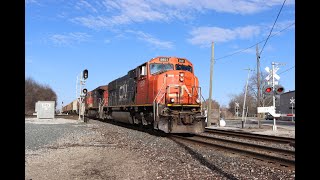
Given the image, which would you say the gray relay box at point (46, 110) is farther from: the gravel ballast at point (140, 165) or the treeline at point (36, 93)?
the treeline at point (36, 93)

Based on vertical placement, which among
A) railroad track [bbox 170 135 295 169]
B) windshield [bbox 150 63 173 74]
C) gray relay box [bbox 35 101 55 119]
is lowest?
railroad track [bbox 170 135 295 169]

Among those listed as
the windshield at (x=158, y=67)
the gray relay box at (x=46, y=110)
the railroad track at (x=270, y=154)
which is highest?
the windshield at (x=158, y=67)

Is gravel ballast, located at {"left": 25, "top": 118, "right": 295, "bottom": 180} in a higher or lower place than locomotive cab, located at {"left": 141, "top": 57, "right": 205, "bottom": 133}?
lower

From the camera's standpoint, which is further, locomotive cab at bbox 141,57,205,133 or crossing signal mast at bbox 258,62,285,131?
crossing signal mast at bbox 258,62,285,131

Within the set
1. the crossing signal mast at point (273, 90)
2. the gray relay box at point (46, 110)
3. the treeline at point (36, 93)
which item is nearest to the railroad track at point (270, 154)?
the crossing signal mast at point (273, 90)

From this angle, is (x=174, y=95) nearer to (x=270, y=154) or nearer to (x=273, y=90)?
(x=270, y=154)

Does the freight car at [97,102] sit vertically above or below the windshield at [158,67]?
below

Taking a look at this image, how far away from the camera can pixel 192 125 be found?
49.6 feet

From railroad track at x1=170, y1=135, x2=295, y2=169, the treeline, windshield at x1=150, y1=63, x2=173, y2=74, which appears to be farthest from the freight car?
the treeline

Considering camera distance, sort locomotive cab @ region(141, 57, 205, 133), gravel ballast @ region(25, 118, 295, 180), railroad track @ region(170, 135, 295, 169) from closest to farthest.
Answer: gravel ballast @ region(25, 118, 295, 180) < railroad track @ region(170, 135, 295, 169) < locomotive cab @ region(141, 57, 205, 133)

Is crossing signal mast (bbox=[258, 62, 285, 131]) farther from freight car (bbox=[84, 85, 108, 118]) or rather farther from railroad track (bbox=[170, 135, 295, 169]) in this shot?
freight car (bbox=[84, 85, 108, 118])

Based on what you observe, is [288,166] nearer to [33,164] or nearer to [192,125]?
[33,164]
